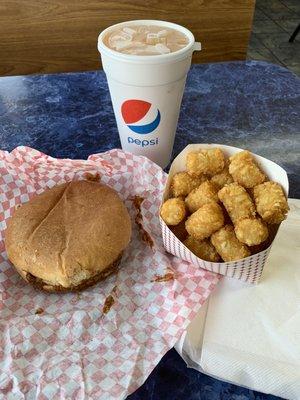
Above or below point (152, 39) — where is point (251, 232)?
below

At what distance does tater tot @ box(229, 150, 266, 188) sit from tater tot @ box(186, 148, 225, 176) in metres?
0.04

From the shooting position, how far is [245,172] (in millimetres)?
957

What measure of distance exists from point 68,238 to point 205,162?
350 mm

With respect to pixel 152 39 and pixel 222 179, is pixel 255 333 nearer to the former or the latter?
pixel 222 179

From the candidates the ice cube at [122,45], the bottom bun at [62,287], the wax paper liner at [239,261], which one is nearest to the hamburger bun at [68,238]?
the bottom bun at [62,287]

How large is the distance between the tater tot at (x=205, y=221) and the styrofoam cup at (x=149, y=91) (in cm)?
33

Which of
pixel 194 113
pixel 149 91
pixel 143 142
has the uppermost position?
pixel 149 91

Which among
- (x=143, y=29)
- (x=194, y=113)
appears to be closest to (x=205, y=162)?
(x=143, y=29)

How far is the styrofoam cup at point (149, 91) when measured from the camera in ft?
3.32

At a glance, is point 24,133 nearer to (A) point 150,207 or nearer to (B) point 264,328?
(A) point 150,207

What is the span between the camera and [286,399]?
749mm

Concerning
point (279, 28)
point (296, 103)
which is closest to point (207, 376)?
point (296, 103)

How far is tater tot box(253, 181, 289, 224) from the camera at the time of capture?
873mm

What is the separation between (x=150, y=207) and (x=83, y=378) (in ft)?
1.51
